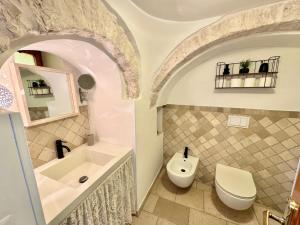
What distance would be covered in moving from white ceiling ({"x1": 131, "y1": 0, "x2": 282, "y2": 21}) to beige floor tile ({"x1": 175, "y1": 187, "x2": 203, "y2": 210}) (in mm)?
2204

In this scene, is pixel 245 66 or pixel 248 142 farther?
pixel 248 142

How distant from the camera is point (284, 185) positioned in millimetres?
1653

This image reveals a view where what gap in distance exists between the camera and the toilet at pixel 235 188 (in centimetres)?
143

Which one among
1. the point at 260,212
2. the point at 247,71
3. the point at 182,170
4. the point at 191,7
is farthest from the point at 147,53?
the point at 260,212

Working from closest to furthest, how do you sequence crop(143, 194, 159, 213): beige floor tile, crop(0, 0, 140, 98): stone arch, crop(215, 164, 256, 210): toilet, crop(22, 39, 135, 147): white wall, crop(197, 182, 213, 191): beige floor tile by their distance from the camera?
crop(0, 0, 140, 98): stone arch < crop(22, 39, 135, 147): white wall < crop(215, 164, 256, 210): toilet < crop(143, 194, 159, 213): beige floor tile < crop(197, 182, 213, 191): beige floor tile

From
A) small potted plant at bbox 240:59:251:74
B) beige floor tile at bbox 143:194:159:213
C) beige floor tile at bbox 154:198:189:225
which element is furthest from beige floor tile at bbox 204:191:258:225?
small potted plant at bbox 240:59:251:74

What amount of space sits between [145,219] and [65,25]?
2.00m

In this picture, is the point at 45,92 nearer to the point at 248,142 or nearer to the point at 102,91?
the point at 102,91

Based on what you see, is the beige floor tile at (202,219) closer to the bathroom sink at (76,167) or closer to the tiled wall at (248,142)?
the tiled wall at (248,142)

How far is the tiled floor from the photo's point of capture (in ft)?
5.26

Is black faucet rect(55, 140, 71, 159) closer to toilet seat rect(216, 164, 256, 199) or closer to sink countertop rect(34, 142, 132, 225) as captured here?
sink countertop rect(34, 142, 132, 225)

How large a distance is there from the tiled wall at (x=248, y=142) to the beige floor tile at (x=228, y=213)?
1.05ft

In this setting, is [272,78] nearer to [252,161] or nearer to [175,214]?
[252,161]

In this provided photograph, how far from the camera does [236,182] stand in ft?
5.35
